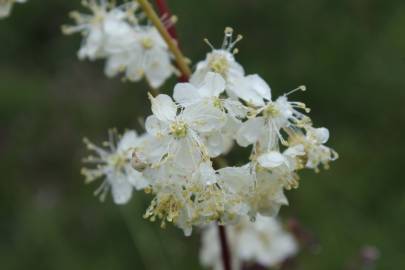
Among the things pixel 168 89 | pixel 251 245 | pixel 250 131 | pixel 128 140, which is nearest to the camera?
pixel 250 131

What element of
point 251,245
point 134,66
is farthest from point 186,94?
point 251,245

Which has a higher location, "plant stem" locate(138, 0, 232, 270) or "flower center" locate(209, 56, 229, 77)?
"plant stem" locate(138, 0, 232, 270)

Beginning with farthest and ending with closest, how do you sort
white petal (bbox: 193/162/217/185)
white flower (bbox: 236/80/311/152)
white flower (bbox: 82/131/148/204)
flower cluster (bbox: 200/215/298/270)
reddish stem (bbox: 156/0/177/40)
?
flower cluster (bbox: 200/215/298/270), white flower (bbox: 82/131/148/204), reddish stem (bbox: 156/0/177/40), white flower (bbox: 236/80/311/152), white petal (bbox: 193/162/217/185)

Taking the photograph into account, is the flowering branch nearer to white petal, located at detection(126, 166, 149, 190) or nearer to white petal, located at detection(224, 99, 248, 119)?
white petal, located at detection(224, 99, 248, 119)

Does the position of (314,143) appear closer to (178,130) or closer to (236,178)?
(236,178)

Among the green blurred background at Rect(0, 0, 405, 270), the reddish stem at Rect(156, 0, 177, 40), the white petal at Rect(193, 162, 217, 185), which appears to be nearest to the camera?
the white petal at Rect(193, 162, 217, 185)

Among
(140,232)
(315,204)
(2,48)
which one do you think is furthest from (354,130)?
(2,48)

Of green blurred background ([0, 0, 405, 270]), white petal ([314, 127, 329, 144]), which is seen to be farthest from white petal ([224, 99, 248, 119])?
green blurred background ([0, 0, 405, 270])
